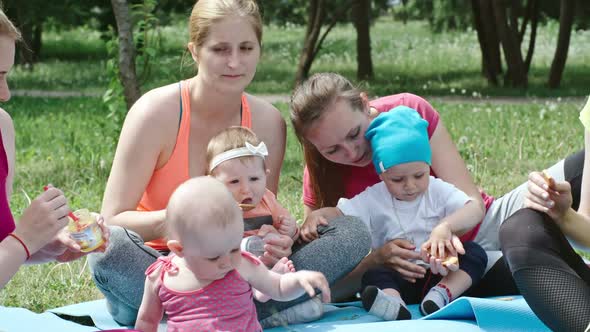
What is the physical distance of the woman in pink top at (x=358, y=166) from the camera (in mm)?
3855

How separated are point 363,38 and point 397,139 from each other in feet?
42.4

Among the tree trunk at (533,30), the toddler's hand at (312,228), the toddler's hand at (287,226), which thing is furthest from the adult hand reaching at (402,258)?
the tree trunk at (533,30)

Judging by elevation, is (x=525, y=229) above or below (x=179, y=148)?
below

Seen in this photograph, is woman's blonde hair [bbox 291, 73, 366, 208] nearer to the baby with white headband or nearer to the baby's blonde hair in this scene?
the baby with white headband

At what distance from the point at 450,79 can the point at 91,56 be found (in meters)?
10.8

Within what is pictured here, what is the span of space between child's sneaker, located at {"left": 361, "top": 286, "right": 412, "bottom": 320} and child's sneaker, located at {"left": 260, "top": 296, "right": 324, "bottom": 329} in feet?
0.61

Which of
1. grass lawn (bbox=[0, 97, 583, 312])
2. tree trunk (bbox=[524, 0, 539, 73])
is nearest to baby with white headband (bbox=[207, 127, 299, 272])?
grass lawn (bbox=[0, 97, 583, 312])

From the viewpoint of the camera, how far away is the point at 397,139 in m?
3.76

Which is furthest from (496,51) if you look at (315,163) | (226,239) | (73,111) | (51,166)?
(226,239)

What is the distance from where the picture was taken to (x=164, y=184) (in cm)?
391

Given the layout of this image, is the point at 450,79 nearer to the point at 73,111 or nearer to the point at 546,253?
the point at 73,111

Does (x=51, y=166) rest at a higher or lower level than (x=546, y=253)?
lower

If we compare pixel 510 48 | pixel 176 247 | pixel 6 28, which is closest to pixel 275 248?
pixel 176 247

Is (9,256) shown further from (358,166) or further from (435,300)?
(358,166)
